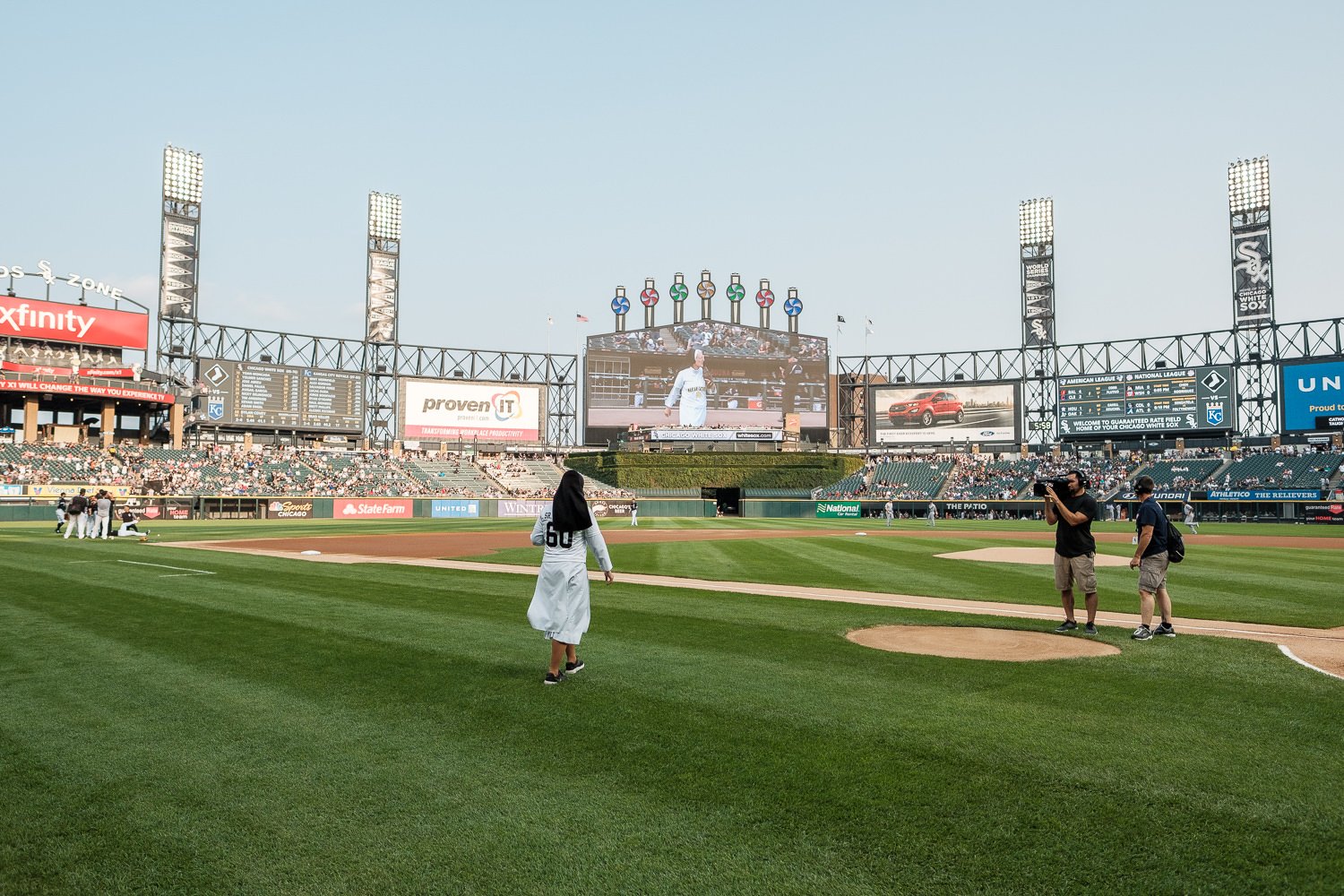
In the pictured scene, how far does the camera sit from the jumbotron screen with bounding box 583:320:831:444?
75.8 m

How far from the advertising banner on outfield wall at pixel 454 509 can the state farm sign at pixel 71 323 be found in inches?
1004

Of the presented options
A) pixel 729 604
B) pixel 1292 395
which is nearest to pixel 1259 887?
pixel 729 604

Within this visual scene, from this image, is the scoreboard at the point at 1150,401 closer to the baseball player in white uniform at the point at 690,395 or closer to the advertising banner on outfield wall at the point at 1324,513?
the advertising banner on outfield wall at the point at 1324,513

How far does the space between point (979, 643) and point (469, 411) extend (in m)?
71.6

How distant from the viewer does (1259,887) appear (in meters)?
3.50

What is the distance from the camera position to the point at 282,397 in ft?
231

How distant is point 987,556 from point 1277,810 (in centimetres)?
1834

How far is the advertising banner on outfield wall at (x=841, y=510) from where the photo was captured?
64.2 meters

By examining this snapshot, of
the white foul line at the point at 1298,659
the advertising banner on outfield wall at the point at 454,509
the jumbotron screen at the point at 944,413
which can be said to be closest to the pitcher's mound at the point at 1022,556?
the white foul line at the point at 1298,659

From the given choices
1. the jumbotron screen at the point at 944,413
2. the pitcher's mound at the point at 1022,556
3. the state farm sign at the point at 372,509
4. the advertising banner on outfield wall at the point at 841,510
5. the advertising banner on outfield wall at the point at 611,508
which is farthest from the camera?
the jumbotron screen at the point at 944,413

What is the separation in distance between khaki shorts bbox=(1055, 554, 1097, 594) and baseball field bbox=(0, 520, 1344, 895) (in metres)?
0.87

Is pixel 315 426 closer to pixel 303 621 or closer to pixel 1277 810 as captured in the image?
pixel 303 621

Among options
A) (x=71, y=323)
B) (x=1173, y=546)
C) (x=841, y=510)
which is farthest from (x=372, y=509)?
(x=1173, y=546)

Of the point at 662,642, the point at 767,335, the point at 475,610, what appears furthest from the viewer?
the point at 767,335
